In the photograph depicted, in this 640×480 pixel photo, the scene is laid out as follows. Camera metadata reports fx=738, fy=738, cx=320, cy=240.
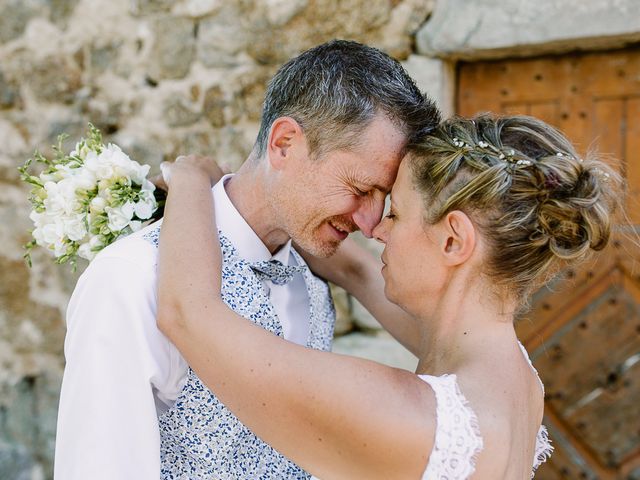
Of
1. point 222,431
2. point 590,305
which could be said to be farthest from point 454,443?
point 590,305

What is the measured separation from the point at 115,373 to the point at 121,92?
2.15 m

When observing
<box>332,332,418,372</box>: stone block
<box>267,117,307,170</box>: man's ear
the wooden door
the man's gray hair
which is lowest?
<box>332,332,418,372</box>: stone block

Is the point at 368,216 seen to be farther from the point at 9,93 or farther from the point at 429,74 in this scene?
the point at 9,93

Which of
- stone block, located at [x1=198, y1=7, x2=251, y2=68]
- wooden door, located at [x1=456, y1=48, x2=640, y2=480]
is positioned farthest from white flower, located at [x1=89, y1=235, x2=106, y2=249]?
wooden door, located at [x1=456, y1=48, x2=640, y2=480]

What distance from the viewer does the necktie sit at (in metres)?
1.85

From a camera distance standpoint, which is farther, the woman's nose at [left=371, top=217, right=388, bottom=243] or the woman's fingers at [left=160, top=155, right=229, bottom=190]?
the woman's fingers at [left=160, top=155, right=229, bottom=190]

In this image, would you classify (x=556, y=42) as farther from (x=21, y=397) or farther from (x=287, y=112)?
(x=21, y=397)

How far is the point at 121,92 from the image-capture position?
11.1ft

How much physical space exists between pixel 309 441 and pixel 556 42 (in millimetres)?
2007

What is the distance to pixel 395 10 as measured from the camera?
119 inches

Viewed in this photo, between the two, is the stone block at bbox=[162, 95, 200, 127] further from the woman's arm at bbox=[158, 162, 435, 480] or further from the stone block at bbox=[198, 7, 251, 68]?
the woman's arm at bbox=[158, 162, 435, 480]

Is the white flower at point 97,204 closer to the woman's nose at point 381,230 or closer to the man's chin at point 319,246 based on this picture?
the man's chin at point 319,246

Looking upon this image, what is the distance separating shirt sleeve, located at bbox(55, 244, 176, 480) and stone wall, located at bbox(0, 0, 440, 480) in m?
1.70

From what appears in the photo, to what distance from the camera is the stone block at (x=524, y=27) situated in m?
2.68
